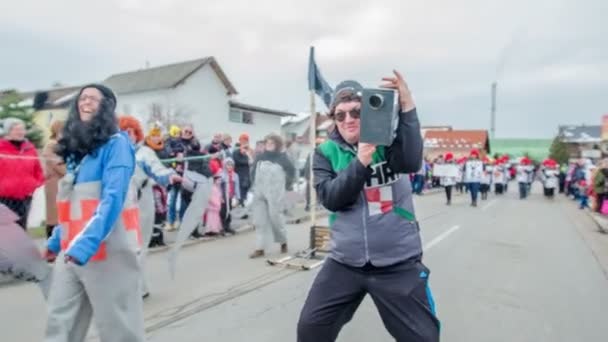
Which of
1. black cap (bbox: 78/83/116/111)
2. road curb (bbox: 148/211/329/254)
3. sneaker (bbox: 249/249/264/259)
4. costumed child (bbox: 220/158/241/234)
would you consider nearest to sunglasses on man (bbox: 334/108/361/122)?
black cap (bbox: 78/83/116/111)

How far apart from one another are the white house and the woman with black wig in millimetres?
31985

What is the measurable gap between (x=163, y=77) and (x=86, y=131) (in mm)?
36201

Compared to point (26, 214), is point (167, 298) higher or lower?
lower

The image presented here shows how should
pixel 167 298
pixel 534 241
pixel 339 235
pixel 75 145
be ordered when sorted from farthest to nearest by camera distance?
pixel 534 241
pixel 167 298
pixel 75 145
pixel 339 235

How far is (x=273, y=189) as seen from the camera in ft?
26.7

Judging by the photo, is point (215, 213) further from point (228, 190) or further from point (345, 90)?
point (345, 90)

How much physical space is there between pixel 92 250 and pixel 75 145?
613mm

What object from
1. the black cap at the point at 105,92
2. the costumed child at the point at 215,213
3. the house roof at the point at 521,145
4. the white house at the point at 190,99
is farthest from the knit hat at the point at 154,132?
the house roof at the point at 521,145

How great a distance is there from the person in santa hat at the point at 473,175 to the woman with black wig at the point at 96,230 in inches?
690

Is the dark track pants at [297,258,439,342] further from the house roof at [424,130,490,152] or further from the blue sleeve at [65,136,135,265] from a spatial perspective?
the house roof at [424,130,490,152]

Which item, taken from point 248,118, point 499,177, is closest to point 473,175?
point 499,177

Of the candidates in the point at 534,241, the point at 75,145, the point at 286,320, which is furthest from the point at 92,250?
the point at 534,241

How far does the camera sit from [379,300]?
2648mm

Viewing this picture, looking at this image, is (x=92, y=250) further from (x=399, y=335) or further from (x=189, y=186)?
(x=189, y=186)
